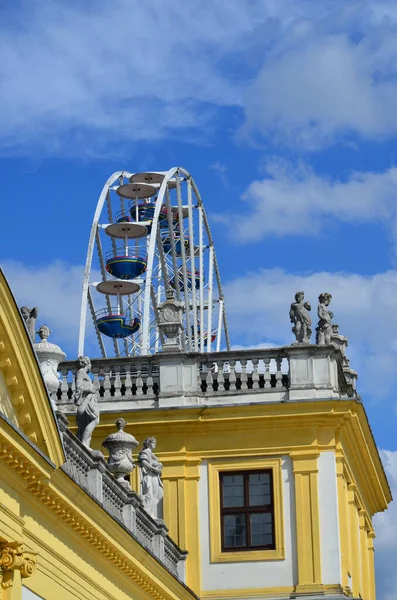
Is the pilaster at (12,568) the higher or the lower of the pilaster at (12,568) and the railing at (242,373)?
the lower

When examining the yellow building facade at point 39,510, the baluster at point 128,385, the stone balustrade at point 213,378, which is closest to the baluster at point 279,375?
the stone balustrade at point 213,378

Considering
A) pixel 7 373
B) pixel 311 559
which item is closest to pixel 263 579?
pixel 311 559

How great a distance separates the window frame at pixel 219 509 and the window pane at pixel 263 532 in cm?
15

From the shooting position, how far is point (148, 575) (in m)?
31.5

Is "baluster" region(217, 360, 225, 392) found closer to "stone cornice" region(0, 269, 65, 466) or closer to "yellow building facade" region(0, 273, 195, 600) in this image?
"yellow building facade" region(0, 273, 195, 600)

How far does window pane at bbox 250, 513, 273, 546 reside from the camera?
127 feet

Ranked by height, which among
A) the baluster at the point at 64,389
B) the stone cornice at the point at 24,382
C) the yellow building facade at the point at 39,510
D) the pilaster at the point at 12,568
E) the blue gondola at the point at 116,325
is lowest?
the pilaster at the point at 12,568

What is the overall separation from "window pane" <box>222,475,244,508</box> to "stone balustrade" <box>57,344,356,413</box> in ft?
Answer: 6.15

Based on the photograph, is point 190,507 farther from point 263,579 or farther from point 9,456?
point 9,456

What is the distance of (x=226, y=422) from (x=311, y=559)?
3853 mm

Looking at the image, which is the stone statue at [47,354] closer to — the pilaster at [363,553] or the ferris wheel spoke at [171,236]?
the pilaster at [363,553]

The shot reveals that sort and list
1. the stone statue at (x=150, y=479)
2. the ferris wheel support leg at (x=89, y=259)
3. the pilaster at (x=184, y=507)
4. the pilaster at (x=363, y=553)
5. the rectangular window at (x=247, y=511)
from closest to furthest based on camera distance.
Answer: the stone statue at (x=150, y=479), the pilaster at (x=184, y=507), the rectangular window at (x=247, y=511), the pilaster at (x=363, y=553), the ferris wheel support leg at (x=89, y=259)

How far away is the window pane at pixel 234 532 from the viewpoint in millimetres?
38969

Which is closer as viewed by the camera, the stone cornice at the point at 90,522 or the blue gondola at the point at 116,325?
the stone cornice at the point at 90,522
